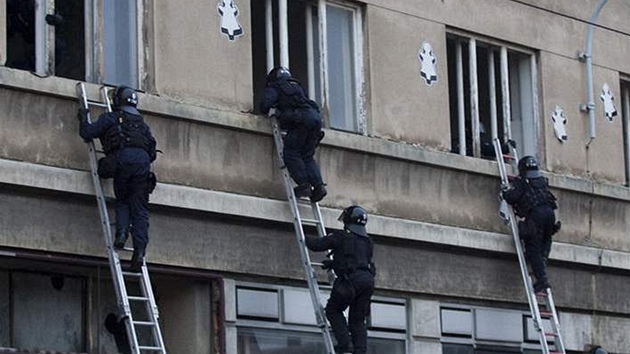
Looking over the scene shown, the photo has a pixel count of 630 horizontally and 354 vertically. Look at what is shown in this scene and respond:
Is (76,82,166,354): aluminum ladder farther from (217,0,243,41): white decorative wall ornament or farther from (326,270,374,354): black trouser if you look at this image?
(217,0,243,41): white decorative wall ornament

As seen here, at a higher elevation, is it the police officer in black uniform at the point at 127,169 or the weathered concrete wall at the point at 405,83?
the weathered concrete wall at the point at 405,83

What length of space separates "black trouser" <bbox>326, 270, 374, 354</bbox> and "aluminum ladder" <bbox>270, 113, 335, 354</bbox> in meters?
0.11

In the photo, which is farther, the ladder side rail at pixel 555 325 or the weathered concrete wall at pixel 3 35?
the ladder side rail at pixel 555 325

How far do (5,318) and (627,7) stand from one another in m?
10.6

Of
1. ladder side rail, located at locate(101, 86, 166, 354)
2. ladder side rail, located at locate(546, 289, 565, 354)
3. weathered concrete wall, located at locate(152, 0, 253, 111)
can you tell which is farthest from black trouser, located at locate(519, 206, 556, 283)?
ladder side rail, located at locate(101, 86, 166, 354)

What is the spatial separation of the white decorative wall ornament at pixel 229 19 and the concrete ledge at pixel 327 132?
0.83m

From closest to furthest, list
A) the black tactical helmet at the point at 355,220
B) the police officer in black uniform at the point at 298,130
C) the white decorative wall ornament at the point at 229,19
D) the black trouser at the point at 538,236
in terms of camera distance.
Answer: the black tactical helmet at the point at 355,220 → the police officer in black uniform at the point at 298,130 → the white decorative wall ornament at the point at 229,19 → the black trouser at the point at 538,236

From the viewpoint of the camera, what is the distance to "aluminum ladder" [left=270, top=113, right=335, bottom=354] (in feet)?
56.4

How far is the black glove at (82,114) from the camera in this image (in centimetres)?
1589

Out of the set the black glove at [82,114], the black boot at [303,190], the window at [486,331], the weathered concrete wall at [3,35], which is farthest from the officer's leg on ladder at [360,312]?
the weathered concrete wall at [3,35]

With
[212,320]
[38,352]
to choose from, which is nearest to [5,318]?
[38,352]

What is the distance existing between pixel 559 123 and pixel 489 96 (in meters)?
1.08

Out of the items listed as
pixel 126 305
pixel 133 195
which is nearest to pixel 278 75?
pixel 133 195

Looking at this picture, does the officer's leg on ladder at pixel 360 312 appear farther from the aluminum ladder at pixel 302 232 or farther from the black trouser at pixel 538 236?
the black trouser at pixel 538 236
